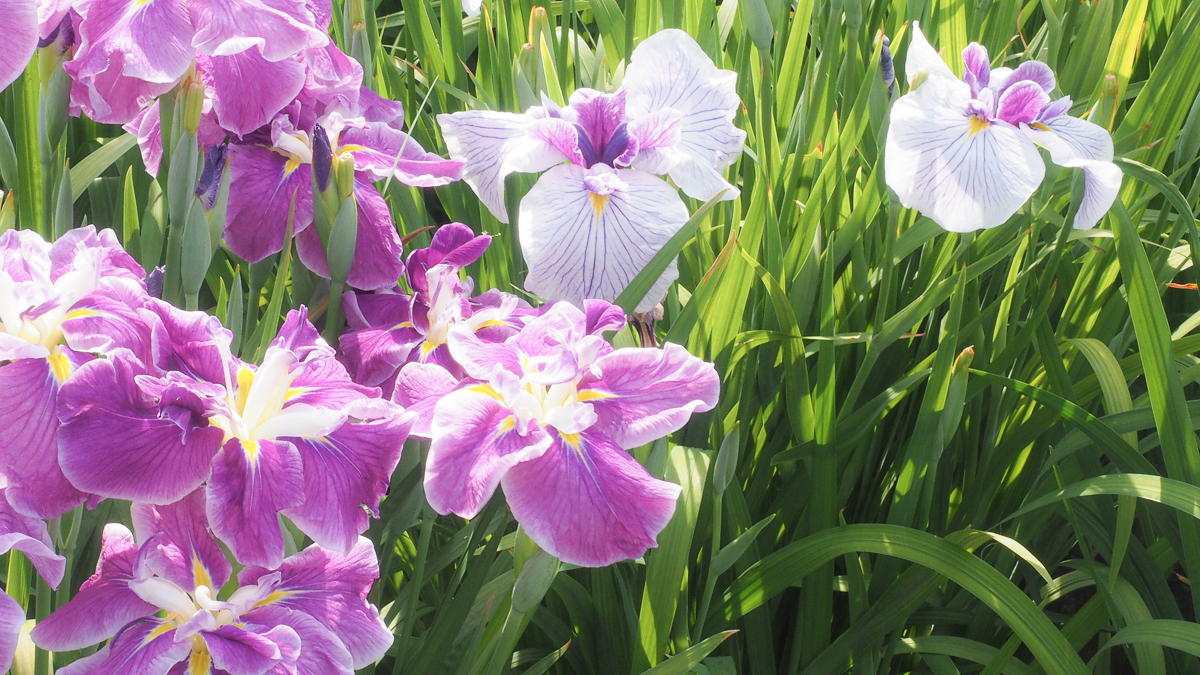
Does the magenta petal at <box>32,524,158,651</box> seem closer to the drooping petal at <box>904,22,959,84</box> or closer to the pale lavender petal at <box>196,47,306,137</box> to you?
the pale lavender petal at <box>196,47,306,137</box>

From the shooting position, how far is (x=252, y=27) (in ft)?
2.29

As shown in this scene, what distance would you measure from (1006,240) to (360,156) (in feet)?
2.92

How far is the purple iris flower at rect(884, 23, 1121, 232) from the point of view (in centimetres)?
97

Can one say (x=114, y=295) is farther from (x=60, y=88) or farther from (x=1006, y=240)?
(x=1006, y=240)

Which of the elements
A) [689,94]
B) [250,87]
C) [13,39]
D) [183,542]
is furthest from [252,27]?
[689,94]

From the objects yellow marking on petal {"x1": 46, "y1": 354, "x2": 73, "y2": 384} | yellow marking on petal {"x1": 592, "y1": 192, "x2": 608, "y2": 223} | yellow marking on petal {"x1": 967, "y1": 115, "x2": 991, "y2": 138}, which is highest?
yellow marking on petal {"x1": 46, "y1": 354, "x2": 73, "y2": 384}

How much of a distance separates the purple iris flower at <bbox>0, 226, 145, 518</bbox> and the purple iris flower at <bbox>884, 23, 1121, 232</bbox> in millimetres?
742

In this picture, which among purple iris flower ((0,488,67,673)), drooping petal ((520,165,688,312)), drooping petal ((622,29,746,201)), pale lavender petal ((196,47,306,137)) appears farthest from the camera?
drooping petal ((622,29,746,201))

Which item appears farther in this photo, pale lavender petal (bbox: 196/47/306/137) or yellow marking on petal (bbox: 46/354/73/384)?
pale lavender petal (bbox: 196/47/306/137)

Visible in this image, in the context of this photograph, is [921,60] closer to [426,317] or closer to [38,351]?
[426,317]

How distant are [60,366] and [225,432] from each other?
11 cm

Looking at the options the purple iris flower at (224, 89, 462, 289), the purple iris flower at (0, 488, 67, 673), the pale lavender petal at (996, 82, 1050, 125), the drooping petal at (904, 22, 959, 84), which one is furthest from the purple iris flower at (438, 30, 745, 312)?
the purple iris flower at (0, 488, 67, 673)

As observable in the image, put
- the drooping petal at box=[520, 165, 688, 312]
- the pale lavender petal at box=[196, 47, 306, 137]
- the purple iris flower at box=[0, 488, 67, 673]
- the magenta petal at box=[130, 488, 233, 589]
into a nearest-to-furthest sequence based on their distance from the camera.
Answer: the purple iris flower at box=[0, 488, 67, 673] → the magenta petal at box=[130, 488, 233, 589] → the pale lavender petal at box=[196, 47, 306, 137] → the drooping petal at box=[520, 165, 688, 312]

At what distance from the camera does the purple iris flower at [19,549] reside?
1.66ft
